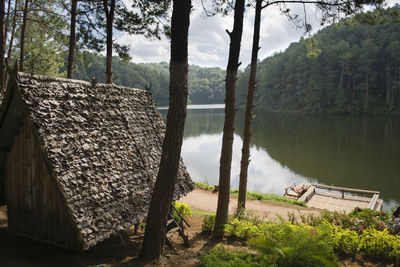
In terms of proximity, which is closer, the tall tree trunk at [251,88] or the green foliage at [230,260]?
the green foliage at [230,260]

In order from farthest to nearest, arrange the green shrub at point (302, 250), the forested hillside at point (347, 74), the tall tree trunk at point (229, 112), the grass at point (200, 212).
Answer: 1. the forested hillside at point (347, 74)
2. the grass at point (200, 212)
3. the tall tree trunk at point (229, 112)
4. the green shrub at point (302, 250)

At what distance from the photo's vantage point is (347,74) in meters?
63.3

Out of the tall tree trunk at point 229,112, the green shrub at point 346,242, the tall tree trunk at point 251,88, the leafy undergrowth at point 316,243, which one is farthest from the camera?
the tall tree trunk at point 251,88

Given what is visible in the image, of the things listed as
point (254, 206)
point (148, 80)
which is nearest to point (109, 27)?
point (254, 206)

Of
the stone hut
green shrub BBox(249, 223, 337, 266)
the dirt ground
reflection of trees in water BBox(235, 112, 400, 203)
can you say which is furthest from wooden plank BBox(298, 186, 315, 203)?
the stone hut

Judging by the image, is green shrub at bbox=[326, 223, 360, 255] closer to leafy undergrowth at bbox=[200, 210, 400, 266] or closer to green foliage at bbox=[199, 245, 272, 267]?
leafy undergrowth at bbox=[200, 210, 400, 266]

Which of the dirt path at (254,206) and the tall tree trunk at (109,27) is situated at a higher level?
the tall tree trunk at (109,27)

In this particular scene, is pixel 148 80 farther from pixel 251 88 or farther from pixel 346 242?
pixel 346 242

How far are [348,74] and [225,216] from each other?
65024 mm

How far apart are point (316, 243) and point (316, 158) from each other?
2324 centimetres

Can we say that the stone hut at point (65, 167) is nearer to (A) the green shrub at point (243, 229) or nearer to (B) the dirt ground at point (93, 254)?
(B) the dirt ground at point (93, 254)

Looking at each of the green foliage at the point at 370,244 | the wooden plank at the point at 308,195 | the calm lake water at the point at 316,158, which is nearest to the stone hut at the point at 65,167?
the green foliage at the point at 370,244

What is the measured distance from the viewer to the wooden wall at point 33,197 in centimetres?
562

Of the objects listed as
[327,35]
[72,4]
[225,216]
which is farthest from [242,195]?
[327,35]
